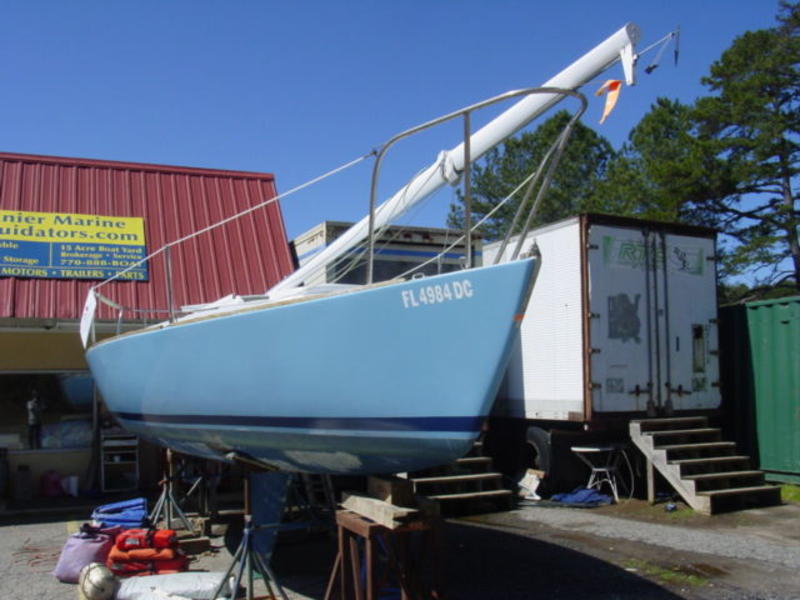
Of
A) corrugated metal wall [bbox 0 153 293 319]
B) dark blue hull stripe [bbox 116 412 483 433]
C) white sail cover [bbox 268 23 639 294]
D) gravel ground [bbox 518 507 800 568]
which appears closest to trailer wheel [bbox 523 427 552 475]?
gravel ground [bbox 518 507 800 568]

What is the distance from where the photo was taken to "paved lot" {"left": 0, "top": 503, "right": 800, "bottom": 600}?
221 inches

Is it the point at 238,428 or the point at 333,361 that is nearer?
the point at 333,361

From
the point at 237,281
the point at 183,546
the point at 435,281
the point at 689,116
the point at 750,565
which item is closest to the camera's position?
the point at 435,281

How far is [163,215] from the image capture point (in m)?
11.8

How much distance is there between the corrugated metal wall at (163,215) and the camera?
10.5 m

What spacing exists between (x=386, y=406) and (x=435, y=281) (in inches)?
30.4

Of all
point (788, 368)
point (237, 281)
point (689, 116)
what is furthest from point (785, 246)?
point (237, 281)

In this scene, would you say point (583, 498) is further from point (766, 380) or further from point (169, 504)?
point (169, 504)

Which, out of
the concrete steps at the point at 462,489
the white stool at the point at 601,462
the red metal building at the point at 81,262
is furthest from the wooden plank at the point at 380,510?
the red metal building at the point at 81,262

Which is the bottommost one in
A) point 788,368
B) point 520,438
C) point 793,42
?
point 520,438

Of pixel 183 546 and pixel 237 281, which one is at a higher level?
pixel 237 281

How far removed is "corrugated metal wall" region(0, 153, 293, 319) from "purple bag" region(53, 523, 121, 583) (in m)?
4.35

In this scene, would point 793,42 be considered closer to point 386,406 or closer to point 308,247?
point 308,247

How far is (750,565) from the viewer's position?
613 cm
